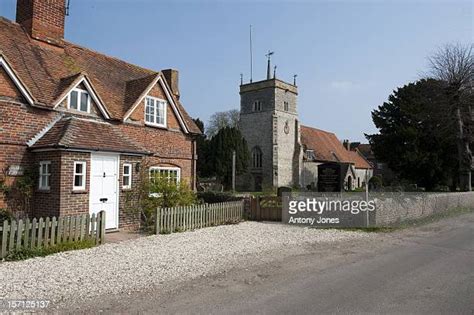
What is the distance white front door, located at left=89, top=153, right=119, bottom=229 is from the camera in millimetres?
12852

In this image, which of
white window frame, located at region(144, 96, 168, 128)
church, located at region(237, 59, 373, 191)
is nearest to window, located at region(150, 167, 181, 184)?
white window frame, located at region(144, 96, 168, 128)

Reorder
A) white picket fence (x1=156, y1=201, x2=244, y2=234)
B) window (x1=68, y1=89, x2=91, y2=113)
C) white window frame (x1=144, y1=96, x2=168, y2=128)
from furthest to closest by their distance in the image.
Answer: white window frame (x1=144, y1=96, x2=168, y2=128) → window (x1=68, y1=89, x2=91, y2=113) → white picket fence (x1=156, y1=201, x2=244, y2=234)

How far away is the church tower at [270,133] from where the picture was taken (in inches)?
2082

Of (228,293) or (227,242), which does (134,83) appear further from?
(228,293)

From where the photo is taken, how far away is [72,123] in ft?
44.1

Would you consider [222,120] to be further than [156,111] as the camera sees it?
Yes

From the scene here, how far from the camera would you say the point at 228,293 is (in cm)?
666

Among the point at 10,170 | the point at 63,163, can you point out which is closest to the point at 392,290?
the point at 63,163

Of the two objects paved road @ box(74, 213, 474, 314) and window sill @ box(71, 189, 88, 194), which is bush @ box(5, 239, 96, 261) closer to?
window sill @ box(71, 189, 88, 194)

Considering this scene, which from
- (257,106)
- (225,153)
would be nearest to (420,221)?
(225,153)

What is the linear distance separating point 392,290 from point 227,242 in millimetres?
5909

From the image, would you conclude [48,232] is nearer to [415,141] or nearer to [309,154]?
[415,141]

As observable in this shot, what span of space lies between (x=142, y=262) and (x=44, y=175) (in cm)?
596

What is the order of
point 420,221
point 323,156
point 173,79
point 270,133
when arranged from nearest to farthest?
point 420,221 < point 173,79 < point 270,133 < point 323,156
